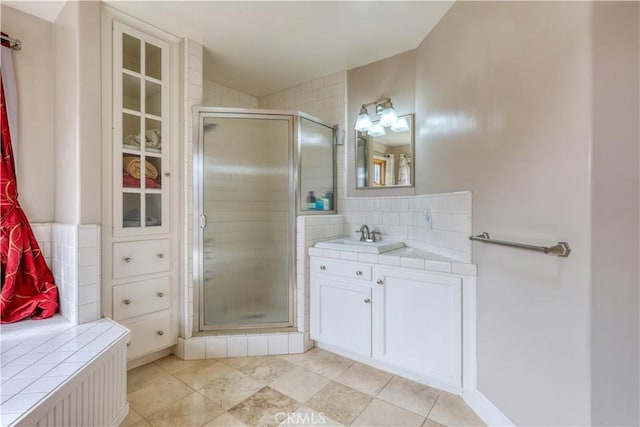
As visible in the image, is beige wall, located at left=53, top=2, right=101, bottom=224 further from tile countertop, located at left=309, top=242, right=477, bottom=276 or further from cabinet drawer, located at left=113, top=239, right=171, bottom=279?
tile countertop, located at left=309, top=242, right=477, bottom=276

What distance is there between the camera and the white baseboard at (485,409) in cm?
139

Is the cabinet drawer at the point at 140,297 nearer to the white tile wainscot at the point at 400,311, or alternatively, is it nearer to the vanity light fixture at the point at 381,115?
the white tile wainscot at the point at 400,311

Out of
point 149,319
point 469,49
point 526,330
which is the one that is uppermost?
point 469,49

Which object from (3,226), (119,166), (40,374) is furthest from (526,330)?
(3,226)

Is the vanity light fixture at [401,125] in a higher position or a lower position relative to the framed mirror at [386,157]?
higher

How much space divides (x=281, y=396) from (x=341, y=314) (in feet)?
2.22

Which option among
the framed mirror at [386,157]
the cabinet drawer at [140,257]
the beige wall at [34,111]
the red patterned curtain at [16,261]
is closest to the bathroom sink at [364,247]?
the framed mirror at [386,157]

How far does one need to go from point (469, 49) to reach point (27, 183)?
2894 mm

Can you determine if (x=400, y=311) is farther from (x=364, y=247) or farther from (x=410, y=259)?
(x=364, y=247)

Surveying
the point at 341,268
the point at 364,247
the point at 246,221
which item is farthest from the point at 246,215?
the point at 364,247

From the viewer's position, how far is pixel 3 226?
1656 mm

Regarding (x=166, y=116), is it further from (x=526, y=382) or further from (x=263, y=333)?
(x=526, y=382)

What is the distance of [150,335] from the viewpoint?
2.04 metres

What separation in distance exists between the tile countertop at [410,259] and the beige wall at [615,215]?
0.63 meters
